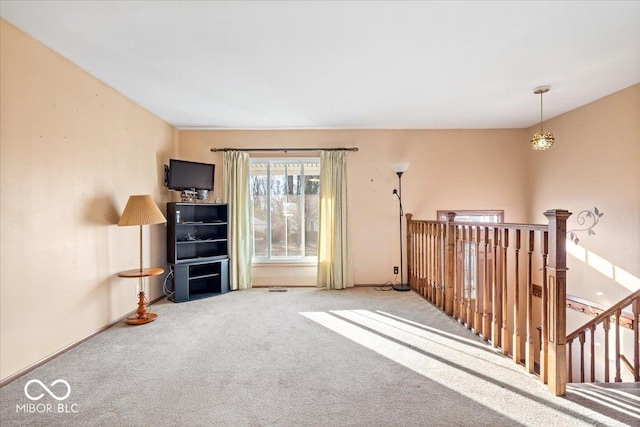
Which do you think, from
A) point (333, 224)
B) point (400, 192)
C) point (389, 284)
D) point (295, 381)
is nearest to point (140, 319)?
point (295, 381)

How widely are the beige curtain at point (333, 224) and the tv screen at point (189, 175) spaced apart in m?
1.71

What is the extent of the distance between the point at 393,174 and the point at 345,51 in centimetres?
258

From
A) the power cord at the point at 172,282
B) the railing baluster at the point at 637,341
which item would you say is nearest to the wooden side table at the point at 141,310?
the power cord at the point at 172,282

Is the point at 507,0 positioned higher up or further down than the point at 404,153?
higher up

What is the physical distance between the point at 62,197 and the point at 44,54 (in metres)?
1.17

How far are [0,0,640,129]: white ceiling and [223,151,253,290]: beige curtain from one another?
3.06 feet

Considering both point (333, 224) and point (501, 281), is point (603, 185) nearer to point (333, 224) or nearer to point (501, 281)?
point (501, 281)

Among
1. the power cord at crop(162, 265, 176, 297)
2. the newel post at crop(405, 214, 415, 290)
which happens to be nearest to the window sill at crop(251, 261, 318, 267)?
the power cord at crop(162, 265, 176, 297)

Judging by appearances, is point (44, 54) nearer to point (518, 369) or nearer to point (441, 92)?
point (441, 92)

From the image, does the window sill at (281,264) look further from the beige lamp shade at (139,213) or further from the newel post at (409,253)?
the beige lamp shade at (139,213)

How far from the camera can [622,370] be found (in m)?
3.41

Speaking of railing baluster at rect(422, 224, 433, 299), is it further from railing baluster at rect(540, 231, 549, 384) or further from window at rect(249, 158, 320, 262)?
railing baluster at rect(540, 231, 549, 384)

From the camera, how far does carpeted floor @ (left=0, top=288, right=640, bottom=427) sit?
1.74 metres

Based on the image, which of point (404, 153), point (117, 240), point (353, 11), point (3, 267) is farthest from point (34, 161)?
point (404, 153)
